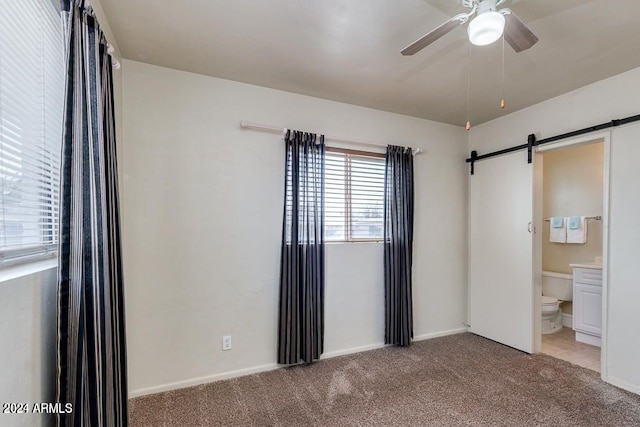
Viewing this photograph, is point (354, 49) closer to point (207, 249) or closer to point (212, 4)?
point (212, 4)

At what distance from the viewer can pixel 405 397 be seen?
2279 mm

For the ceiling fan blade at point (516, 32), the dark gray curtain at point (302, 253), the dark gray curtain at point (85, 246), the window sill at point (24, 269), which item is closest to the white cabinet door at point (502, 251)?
the ceiling fan blade at point (516, 32)

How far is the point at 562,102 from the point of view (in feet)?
9.41

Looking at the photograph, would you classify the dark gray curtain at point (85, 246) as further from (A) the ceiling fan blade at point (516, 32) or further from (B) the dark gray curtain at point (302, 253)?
(A) the ceiling fan blade at point (516, 32)

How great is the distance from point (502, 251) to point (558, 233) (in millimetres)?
1275

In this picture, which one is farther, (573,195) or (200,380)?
(573,195)

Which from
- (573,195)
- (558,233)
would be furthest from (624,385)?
(573,195)

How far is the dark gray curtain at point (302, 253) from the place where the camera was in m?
2.70

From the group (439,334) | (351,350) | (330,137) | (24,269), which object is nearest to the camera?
(24,269)

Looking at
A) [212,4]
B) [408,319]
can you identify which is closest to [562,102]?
[408,319]

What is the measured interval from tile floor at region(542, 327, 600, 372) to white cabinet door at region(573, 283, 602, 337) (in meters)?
0.19

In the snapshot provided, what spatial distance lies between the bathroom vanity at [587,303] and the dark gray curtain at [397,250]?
6.46 feet

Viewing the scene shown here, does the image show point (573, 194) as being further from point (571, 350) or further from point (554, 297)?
point (571, 350)

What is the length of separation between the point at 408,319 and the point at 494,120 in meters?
2.49
